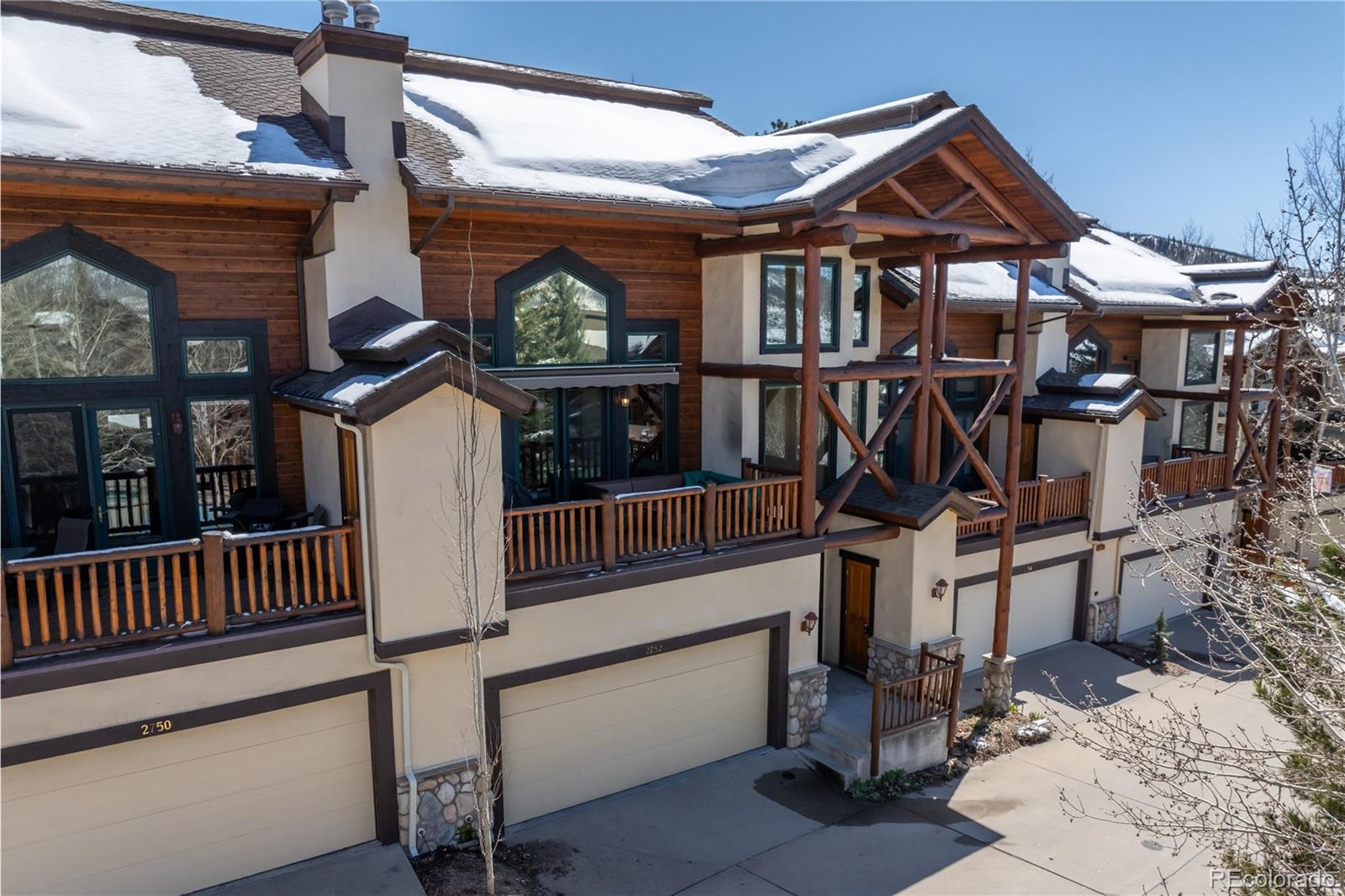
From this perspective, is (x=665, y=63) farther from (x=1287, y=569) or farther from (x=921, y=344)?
(x=1287, y=569)

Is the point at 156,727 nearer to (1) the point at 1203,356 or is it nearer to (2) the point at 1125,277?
(2) the point at 1125,277

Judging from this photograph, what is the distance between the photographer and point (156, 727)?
7.79 meters

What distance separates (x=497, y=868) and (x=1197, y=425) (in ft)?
69.0

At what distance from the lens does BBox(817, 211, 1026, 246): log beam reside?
36.7ft

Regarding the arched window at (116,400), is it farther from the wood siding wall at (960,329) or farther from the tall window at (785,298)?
the wood siding wall at (960,329)

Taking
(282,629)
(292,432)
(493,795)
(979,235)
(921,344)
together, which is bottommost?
(493,795)

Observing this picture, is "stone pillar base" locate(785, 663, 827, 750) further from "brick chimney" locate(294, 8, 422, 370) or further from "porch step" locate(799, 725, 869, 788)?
"brick chimney" locate(294, 8, 422, 370)

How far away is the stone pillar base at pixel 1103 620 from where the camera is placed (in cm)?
1769

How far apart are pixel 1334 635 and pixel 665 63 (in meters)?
19.8

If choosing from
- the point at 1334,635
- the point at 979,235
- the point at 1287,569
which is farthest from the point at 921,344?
the point at 1334,635

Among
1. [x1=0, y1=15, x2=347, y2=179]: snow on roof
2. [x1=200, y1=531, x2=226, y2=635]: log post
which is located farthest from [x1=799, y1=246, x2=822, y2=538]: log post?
[x1=200, y1=531, x2=226, y2=635]: log post

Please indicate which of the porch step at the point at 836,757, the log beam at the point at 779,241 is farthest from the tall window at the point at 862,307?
the porch step at the point at 836,757

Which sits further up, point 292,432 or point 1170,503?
point 292,432

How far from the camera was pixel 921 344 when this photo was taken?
41.3 ft
